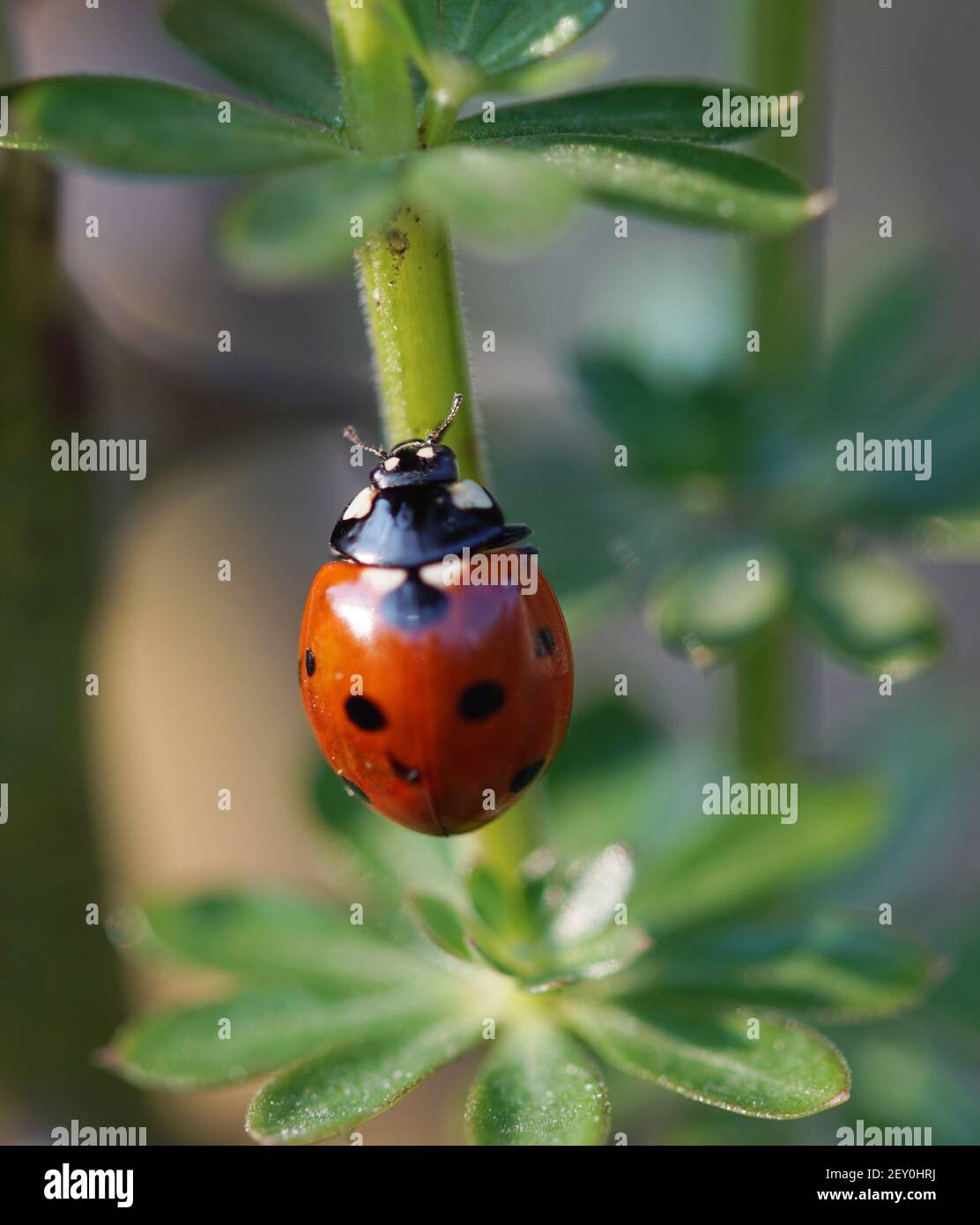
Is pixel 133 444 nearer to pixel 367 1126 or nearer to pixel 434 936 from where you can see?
pixel 434 936

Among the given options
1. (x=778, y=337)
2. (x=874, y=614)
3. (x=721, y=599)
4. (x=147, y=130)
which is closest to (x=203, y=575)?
(x=778, y=337)

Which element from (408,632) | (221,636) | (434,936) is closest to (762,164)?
(408,632)

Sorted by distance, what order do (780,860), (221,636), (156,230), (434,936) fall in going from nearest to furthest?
(434,936), (780,860), (156,230), (221,636)

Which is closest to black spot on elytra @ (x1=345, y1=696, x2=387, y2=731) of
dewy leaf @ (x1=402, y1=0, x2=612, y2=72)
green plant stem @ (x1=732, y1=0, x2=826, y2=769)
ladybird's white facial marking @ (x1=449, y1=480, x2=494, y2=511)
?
ladybird's white facial marking @ (x1=449, y1=480, x2=494, y2=511)

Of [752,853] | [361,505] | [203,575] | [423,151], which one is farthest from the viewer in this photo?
[203,575]

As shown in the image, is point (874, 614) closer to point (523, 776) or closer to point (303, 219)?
point (523, 776)

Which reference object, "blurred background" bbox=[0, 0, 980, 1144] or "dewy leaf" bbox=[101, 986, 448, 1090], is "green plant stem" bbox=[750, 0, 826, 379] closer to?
"blurred background" bbox=[0, 0, 980, 1144]
